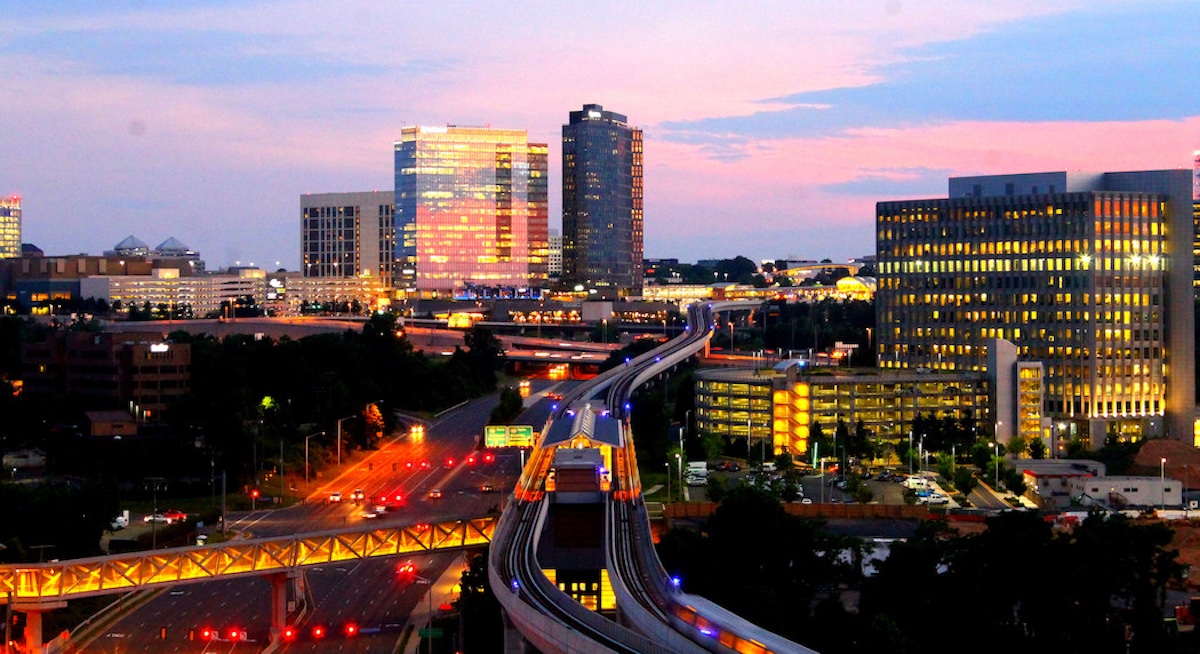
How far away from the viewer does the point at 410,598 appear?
6825 centimetres

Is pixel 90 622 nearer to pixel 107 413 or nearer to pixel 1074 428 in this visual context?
pixel 107 413

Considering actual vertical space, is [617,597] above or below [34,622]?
above

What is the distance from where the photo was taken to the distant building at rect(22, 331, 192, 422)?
117 metres

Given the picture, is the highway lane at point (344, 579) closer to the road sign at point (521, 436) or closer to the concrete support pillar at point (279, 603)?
the concrete support pillar at point (279, 603)

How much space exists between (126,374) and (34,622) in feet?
202

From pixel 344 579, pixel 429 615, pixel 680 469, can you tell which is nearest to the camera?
pixel 429 615

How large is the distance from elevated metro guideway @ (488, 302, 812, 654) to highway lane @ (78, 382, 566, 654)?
4173 mm

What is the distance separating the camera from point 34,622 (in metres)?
57.9

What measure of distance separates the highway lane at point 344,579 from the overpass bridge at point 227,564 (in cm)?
→ 111

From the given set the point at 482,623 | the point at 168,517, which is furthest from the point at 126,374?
the point at 482,623

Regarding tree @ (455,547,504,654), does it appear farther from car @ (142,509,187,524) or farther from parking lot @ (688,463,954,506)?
car @ (142,509,187,524)

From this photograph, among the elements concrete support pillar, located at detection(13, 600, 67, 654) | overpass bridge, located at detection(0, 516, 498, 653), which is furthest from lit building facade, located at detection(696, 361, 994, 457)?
concrete support pillar, located at detection(13, 600, 67, 654)

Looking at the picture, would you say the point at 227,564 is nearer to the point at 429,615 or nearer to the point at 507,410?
the point at 429,615

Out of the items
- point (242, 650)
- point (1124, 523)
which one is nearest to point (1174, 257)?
point (1124, 523)
